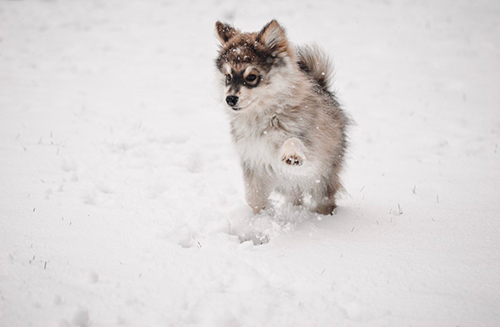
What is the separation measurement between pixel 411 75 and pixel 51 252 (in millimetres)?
8975

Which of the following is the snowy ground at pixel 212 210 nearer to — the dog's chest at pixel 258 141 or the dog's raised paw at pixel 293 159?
the dog's chest at pixel 258 141

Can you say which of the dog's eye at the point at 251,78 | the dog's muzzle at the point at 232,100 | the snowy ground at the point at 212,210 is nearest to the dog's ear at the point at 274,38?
the dog's eye at the point at 251,78

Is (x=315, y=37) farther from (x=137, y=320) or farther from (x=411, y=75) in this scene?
(x=137, y=320)

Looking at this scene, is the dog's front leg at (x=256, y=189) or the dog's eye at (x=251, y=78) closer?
the dog's eye at (x=251, y=78)

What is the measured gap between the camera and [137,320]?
2.14m

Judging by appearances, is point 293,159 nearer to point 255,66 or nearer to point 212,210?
point 255,66

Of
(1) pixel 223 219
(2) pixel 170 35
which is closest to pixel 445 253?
(1) pixel 223 219

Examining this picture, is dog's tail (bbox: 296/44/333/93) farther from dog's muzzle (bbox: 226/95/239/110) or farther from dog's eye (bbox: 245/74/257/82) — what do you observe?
dog's muzzle (bbox: 226/95/239/110)

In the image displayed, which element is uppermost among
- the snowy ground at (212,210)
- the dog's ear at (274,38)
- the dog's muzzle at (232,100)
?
the dog's ear at (274,38)

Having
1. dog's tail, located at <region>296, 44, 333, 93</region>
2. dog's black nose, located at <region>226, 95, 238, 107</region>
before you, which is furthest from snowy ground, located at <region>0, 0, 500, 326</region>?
dog's tail, located at <region>296, 44, 333, 93</region>

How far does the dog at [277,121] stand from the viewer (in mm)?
3283

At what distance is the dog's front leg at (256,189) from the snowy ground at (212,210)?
0.16m

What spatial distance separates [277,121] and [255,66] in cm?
55

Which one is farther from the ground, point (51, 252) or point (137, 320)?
point (137, 320)
